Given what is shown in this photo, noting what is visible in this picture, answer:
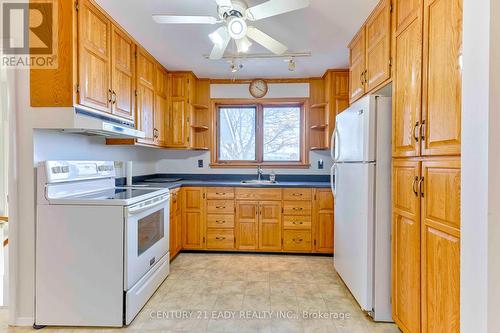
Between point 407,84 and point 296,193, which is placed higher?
point 407,84

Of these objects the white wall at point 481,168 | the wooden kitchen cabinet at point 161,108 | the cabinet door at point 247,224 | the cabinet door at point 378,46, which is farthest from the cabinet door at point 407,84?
the wooden kitchen cabinet at point 161,108

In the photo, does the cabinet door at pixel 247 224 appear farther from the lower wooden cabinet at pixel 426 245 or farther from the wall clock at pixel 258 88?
the lower wooden cabinet at pixel 426 245

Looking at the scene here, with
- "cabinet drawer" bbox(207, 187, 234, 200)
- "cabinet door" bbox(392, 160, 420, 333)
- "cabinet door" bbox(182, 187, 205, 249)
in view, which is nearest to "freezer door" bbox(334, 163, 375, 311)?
"cabinet door" bbox(392, 160, 420, 333)

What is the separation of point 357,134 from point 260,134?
2.06 metres

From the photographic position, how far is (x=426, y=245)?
61.1 inches

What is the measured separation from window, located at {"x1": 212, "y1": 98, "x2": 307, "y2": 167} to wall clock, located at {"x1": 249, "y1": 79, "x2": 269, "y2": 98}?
0.55 feet

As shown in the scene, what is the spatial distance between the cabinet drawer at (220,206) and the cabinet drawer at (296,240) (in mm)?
752

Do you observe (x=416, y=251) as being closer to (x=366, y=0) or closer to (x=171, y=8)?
(x=366, y=0)

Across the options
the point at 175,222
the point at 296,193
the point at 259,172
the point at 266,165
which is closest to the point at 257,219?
the point at 296,193

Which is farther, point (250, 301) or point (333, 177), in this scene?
point (333, 177)

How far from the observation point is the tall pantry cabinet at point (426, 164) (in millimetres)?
1314

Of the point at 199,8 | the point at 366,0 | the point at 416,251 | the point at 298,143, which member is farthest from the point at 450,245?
the point at 298,143

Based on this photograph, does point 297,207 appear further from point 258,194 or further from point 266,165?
point 266,165

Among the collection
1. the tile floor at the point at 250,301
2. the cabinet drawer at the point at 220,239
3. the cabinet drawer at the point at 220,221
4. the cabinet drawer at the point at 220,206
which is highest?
the cabinet drawer at the point at 220,206
